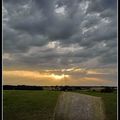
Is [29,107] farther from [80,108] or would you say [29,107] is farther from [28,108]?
[80,108]

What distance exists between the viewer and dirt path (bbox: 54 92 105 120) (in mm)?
3816

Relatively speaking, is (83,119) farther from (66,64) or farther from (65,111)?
(66,64)

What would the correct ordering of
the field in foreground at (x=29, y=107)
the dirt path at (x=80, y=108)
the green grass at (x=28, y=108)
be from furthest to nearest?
the green grass at (x=28, y=108) < the field in foreground at (x=29, y=107) < the dirt path at (x=80, y=108)

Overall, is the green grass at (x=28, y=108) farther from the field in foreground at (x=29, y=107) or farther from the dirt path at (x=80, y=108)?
the dirt path at (x=80, y=108)

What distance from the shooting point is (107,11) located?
343 centimetres

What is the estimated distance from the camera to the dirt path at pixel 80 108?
3.82 metres

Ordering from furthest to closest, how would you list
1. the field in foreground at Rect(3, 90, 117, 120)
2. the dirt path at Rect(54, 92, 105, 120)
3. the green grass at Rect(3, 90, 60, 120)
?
the green grass at Rect(3, 90, 60, 120) → the field in foreground at Rect(3, 90, 117, 120) → the dirt path at Rect(54, 92, 105, 120)

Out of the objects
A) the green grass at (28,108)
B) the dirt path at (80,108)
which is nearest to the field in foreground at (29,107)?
the green grass at (28,108)

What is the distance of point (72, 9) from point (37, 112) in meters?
5.92

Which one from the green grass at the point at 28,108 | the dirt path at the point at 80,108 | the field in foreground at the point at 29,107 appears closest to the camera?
the dirt path at the point at 80,108

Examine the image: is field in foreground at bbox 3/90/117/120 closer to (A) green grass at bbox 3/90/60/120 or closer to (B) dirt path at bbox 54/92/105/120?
(A) green grass at bbox 3/90/60/120

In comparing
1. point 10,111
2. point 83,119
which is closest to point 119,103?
point 83,119

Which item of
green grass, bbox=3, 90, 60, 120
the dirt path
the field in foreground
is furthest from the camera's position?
green grass, bbox=3, 90, 60, 120

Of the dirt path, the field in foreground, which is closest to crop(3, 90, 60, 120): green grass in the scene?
the field in foreground
